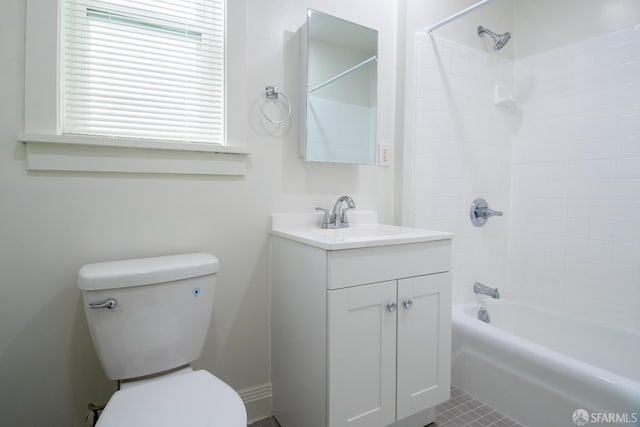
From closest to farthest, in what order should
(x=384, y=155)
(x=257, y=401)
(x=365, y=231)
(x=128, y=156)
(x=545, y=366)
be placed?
(x=128, y=156) → (x=545, y=366) → (x=257, y=401) → (x=365, y=231) → (x=384, y=155)

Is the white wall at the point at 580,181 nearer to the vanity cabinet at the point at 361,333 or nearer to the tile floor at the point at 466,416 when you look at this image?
the tile floor at the point at 466,416

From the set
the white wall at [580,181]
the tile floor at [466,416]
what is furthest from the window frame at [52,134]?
the white wall at [580,181]

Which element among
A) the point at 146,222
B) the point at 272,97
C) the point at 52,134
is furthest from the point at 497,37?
the point at 52,134

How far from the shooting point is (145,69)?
1304mm

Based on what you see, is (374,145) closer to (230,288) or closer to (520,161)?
(230,288)

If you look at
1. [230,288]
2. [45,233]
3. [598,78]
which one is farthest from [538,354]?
[45,233]

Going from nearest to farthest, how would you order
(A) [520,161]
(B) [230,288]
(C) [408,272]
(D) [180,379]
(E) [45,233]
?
(D) [180,379], (E) [45,233], (C) [408,272], (B) [230,288], (A) [520,161]

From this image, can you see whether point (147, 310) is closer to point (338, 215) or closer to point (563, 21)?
point (338, 215)

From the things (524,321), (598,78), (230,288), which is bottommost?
(524,321)

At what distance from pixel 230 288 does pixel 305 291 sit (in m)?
0.40

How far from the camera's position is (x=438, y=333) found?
1394mm

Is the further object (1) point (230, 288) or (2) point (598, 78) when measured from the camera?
(2) point (598, 78)

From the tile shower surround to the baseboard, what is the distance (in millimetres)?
1220

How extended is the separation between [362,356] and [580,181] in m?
1.74
